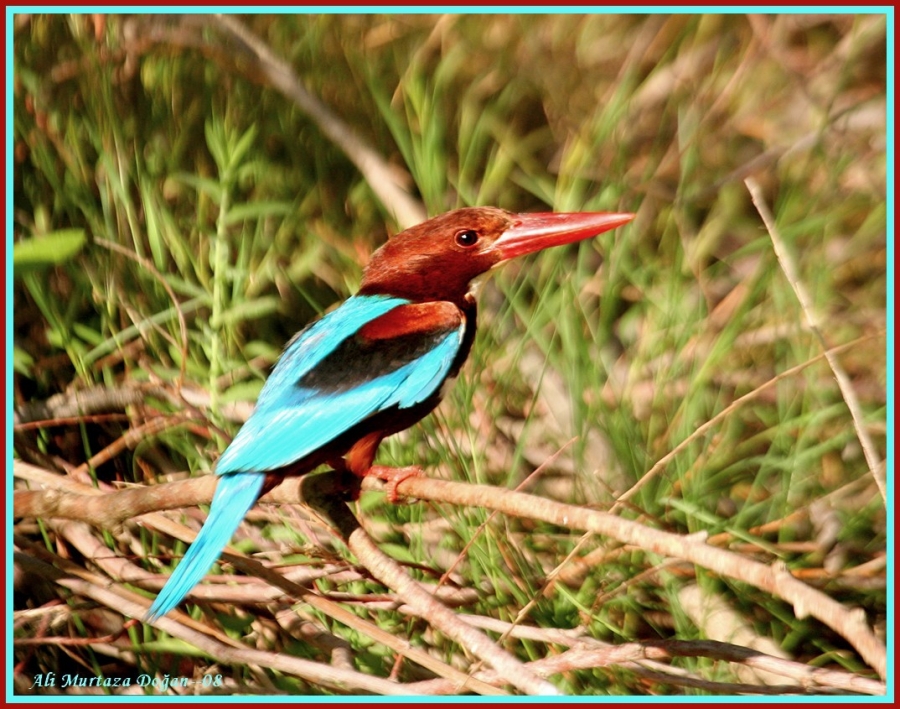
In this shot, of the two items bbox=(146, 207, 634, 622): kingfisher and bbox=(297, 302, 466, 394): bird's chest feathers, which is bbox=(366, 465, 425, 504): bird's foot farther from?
bbox=(297, 302, 466, 394): bird's chest feathers

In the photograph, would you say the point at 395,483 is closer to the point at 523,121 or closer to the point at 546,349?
the point at 546,349

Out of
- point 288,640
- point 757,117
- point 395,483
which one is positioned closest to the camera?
point 395,483

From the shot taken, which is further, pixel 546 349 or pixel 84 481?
pixel 546 349

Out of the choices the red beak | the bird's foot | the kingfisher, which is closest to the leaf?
the kingfisher

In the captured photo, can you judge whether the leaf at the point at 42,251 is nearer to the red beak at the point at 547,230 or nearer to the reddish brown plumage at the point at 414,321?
the reddish brown plumage at the point at 414,321

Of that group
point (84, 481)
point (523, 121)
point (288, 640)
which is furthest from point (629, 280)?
point (84, 481)

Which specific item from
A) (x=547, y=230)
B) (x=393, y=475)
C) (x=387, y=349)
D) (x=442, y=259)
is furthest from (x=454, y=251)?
(x=393, y=475)

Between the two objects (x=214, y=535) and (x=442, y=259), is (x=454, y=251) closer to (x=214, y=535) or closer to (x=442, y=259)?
(x=442, y=259)
